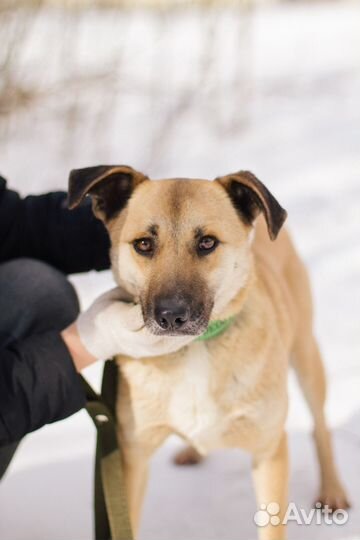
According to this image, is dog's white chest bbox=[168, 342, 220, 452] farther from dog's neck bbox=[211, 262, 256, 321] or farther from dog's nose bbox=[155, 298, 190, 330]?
dog's nose bbox=[155, 298, 190, 330]

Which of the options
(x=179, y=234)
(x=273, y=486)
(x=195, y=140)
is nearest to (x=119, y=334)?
(x=179, y=234)

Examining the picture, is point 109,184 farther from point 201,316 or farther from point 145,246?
point 201,316

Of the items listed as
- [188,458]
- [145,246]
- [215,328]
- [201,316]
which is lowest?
[188,458]

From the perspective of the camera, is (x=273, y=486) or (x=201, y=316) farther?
(x=273, y=486)

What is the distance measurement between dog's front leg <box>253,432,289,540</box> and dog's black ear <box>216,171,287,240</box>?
28.2 inches

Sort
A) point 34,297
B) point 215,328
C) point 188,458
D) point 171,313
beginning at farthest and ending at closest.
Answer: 1. point 188,458
2. point 34,297
3. point 215,328
4. point 171,313

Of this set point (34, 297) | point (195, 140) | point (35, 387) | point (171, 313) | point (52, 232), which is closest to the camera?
point (171, 313)

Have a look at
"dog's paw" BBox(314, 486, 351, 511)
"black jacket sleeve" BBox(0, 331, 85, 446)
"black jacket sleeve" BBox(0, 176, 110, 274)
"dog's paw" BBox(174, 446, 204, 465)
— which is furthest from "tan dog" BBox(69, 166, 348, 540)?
"dog's paw" BBox(174, 446, 204, 465)

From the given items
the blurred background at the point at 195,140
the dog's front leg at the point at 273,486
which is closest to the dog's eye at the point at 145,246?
the dog's front leg at the point at 273,486

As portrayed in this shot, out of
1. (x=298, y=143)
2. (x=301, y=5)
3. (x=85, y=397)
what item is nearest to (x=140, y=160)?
(x=298, y=143)

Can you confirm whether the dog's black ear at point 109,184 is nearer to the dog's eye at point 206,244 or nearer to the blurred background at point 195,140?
the dog's eye at point 206,244

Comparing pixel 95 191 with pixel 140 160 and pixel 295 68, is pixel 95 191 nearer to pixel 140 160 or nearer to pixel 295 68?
pixel 140 160

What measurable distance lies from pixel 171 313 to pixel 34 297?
0.71 m

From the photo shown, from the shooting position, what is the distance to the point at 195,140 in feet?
25.2
